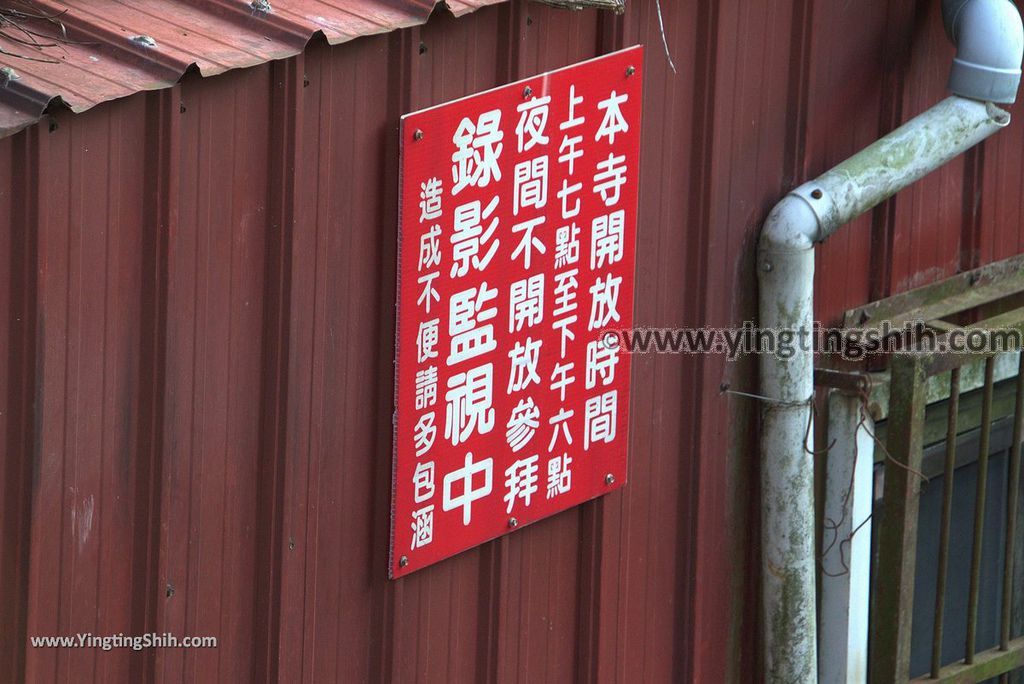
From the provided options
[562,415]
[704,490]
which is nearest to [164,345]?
[562,415]

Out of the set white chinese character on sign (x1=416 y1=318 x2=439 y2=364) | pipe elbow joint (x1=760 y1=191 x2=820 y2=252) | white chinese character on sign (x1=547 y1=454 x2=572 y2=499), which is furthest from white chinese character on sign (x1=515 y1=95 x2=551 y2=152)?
pipe elbow joint (x1=760 y1=191 x2=820 y2=252)

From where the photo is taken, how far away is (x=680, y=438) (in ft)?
15.1

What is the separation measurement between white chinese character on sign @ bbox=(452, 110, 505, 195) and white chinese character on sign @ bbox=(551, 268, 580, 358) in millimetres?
363

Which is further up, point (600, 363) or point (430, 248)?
point (430, 248)

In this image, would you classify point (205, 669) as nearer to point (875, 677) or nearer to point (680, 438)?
point (680, 438)

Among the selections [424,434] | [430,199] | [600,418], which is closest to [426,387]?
[424,434]

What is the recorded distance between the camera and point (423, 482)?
3801mm

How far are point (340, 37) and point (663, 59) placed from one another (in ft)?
3.89

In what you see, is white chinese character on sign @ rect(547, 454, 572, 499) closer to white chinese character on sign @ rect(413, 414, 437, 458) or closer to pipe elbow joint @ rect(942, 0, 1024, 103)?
white chinese character on sign @ rect(413, 414, 437, 458)

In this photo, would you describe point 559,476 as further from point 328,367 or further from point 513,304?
point 328,367

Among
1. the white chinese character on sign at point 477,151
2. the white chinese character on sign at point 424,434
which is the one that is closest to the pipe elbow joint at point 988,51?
the white chinese character on sign at point 477,151

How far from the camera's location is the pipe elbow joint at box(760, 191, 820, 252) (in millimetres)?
4488

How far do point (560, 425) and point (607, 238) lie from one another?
1.55 ft

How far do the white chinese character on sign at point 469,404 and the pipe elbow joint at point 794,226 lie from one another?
103cm
